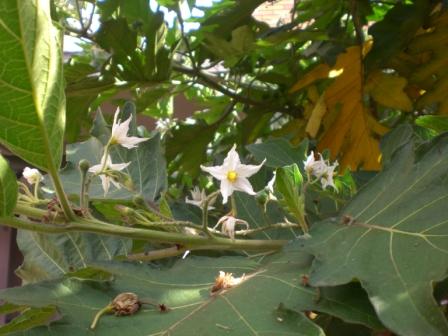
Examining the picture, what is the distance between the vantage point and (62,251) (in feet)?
2.69

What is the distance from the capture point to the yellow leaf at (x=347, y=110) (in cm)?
129

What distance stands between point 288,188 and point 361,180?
0.28 meters

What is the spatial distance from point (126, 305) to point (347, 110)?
883mm

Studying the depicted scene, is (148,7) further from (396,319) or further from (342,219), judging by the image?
(396,319)

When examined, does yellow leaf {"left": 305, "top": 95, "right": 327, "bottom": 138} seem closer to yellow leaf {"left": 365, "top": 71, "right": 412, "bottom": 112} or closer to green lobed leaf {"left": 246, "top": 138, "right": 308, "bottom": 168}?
yellow leaf {"left": 365, "top": 71, "right": 412, "bottom": 112}

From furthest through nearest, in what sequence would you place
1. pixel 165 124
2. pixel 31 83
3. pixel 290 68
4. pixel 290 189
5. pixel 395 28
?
pixel 165 124, pixel 290 68, pixel 395 28, pixel 290 189, pixel 31 83

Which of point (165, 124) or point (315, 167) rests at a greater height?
point (315, 167)

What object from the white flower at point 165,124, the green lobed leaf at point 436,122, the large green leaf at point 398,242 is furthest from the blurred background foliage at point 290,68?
the large green leaf at point 398,242

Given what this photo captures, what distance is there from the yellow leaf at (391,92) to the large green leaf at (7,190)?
864mm

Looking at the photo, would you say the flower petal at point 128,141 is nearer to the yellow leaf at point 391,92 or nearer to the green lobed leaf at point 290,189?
the green lobed leaf at point 290,189

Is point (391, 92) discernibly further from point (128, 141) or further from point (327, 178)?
point (128, 141)

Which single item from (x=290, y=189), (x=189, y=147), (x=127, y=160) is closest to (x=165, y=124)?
(x=189, y=147)

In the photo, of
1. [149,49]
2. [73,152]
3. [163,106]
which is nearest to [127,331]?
[73,152]

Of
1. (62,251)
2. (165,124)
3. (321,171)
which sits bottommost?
(165,124)
